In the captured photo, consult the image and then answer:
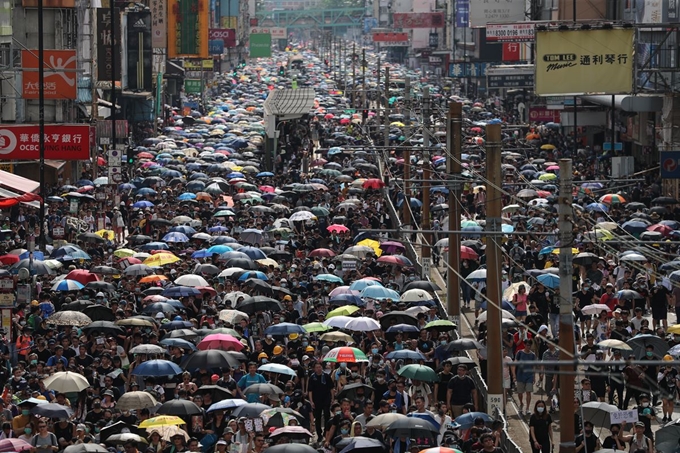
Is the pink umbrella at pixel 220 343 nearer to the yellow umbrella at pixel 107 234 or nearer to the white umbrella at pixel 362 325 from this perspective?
the white umbrella at pixel 362 325

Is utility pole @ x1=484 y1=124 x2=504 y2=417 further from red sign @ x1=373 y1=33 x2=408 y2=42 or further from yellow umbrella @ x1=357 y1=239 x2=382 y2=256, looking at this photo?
red sign @ x1=373 y1=33 x2=408 y2=42

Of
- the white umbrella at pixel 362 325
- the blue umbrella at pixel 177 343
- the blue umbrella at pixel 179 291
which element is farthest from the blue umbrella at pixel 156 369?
the blue umbrella at pixel 179 291

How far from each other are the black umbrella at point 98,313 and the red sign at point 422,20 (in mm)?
137941

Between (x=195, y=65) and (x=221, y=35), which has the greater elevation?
(x=221, y=35)

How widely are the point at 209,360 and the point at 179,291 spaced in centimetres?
613

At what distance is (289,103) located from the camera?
246 ft

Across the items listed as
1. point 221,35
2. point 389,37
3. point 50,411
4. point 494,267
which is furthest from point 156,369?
point 389,37

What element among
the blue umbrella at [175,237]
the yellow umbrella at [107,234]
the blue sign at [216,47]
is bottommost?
the yellow umbrella at [107,234]

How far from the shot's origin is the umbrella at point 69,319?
23812mm

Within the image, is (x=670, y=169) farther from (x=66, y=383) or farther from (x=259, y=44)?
(x=259, y=44)

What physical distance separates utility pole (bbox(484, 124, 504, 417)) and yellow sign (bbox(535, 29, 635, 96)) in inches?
720

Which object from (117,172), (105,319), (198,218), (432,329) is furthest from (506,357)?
(117,172)

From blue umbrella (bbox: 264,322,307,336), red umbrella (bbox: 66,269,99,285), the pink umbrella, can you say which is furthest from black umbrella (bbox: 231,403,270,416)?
red umbrella (bbox: 66,269,99,285)

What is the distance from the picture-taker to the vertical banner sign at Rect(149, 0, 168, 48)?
9344cm
